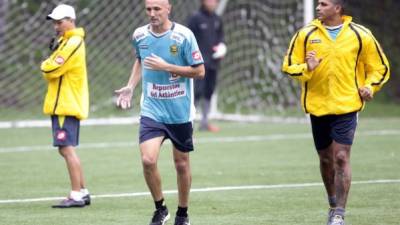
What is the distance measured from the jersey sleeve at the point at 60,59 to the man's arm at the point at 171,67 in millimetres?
1893

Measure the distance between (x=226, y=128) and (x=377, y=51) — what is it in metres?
9.88

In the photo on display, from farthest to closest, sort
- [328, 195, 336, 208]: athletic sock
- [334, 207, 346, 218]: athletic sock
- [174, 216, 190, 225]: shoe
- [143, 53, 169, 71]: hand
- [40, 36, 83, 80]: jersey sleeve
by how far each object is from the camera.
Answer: [40, 36, 83, 80]: jersey sleeve < [328, 195, 336, 208]: athletic sock < [174, 216, 190, 225]: shoe < [334, 207, 346, 218]: athletic sock < [143, 53, 169, 71]: hand

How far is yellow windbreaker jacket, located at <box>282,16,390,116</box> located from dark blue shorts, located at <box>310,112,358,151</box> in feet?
0.26

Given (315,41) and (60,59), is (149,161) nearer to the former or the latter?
(315,41)

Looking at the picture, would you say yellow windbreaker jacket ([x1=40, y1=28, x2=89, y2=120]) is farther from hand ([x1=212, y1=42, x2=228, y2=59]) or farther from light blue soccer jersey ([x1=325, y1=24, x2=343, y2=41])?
hand ([x1=212, y1=42, x2=228, y2=59])

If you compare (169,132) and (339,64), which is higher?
(339,64)

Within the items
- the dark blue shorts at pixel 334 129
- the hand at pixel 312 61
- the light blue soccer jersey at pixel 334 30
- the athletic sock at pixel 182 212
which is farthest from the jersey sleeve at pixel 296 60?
the athletic sock at pixel 182 212

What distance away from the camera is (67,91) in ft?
33.2

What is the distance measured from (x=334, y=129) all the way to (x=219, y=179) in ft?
10.9

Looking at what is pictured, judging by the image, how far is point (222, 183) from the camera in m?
11.4

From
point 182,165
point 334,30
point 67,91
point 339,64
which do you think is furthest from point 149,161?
point 67,91

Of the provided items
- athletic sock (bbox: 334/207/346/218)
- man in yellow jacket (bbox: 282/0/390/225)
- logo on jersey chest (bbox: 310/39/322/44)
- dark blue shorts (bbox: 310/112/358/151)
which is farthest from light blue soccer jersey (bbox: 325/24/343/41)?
athletic sock (bbox: 334/207/346/218)

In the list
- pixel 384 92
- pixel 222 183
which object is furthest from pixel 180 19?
pixel 222 183

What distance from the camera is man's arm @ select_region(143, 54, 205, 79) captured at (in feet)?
26.8
